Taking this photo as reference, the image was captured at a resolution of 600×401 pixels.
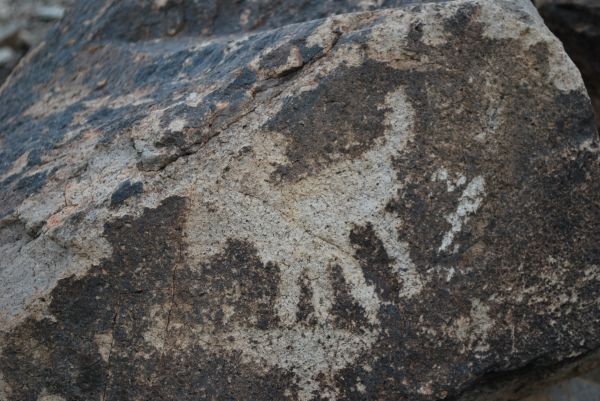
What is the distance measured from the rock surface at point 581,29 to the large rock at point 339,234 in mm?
770

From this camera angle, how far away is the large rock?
0.96 m

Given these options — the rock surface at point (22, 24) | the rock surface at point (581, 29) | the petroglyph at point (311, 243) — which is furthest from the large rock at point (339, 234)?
the rock surface at point (22, 24)

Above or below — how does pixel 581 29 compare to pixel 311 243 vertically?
below

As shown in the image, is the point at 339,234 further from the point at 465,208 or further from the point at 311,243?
the point at 465,208

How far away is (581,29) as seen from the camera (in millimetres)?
1738

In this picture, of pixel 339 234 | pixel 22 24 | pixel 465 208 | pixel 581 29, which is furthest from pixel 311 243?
pixel 22 24

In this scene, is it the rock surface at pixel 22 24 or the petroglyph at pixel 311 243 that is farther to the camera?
the rock surface at pixel 22 24

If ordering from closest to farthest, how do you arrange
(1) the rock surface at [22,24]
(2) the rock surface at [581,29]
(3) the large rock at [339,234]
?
(3) the large rock at [339,234] → (2) the rock surface at [581,29] → (1) the rock surface at [22,24]

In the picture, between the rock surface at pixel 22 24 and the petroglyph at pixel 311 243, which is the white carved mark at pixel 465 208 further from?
the rock surface at pixel 22 24

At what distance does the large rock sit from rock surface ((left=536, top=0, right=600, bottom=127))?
77 centimetres

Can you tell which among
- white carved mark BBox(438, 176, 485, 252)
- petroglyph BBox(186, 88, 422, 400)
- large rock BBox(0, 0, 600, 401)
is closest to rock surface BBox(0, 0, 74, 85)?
large rock BBox(0, 0, 600, 401)

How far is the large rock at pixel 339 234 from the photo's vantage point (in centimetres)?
96

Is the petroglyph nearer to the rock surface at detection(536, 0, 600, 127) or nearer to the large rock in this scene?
the large rock

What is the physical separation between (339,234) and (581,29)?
1054mm
